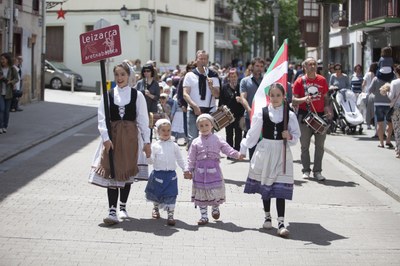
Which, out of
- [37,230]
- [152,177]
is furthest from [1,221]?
[152,177]

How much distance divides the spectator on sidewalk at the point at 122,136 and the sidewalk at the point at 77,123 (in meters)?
3.92

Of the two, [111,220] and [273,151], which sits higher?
[273,151]

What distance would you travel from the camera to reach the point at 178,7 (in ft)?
163

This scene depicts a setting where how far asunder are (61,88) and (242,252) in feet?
115

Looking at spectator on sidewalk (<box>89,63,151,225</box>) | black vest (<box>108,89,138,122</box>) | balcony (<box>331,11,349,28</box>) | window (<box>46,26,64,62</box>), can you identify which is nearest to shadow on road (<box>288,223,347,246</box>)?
spectator on sidewalk (<box>89,63,151,225</box>)

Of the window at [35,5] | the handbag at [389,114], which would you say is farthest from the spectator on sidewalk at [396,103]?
the window at [35,5]

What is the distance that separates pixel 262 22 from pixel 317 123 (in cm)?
5118

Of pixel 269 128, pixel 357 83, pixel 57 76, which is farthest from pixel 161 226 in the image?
pixel 57 76

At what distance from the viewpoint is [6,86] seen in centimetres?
1867

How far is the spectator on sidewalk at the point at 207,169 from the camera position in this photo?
8.87 metres

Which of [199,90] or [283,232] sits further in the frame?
[199,90]

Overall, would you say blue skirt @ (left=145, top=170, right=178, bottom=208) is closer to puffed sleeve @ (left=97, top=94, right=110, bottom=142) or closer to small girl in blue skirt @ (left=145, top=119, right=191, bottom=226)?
small girl in blue skirt @ (left=145, top=119, right=191, bottom=226)

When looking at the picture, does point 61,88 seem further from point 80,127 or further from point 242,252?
point 242,252

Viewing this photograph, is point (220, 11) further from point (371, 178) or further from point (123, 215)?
point (123, 215)
